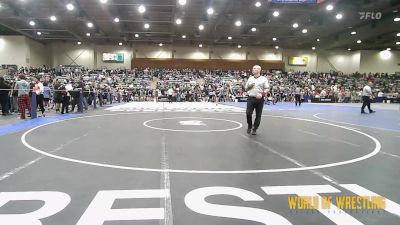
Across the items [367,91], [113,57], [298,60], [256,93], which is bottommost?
[256,93]

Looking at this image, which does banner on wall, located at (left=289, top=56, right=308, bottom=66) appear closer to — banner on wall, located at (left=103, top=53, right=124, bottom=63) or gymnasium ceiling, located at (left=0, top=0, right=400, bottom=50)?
gymnasium ceiling, located at (left=0, top=0, right=400, bottom=50)

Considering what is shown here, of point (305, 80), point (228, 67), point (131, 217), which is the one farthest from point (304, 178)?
point (228, 67)

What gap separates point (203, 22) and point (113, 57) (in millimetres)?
18249

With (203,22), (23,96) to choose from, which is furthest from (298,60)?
(23,96)

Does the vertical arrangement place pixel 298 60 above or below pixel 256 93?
above

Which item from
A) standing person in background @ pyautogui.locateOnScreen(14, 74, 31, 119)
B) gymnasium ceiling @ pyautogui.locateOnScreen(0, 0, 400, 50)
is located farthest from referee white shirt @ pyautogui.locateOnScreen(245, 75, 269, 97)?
gymnasium ceiling @ pyautogui.locateOnScreen(0, 0, 400, 50)

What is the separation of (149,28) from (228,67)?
49.3 feet

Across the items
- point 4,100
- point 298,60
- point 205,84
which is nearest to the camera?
point 4,100

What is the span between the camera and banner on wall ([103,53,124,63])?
151ft

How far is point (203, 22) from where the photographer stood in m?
32.6

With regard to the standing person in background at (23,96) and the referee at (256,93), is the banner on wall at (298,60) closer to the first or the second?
the standing person in background at (23,96)

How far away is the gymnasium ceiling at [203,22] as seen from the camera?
25297 millimetres

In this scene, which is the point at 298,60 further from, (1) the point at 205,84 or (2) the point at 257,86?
(2) the point at 257,86

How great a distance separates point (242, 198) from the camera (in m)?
3.23
